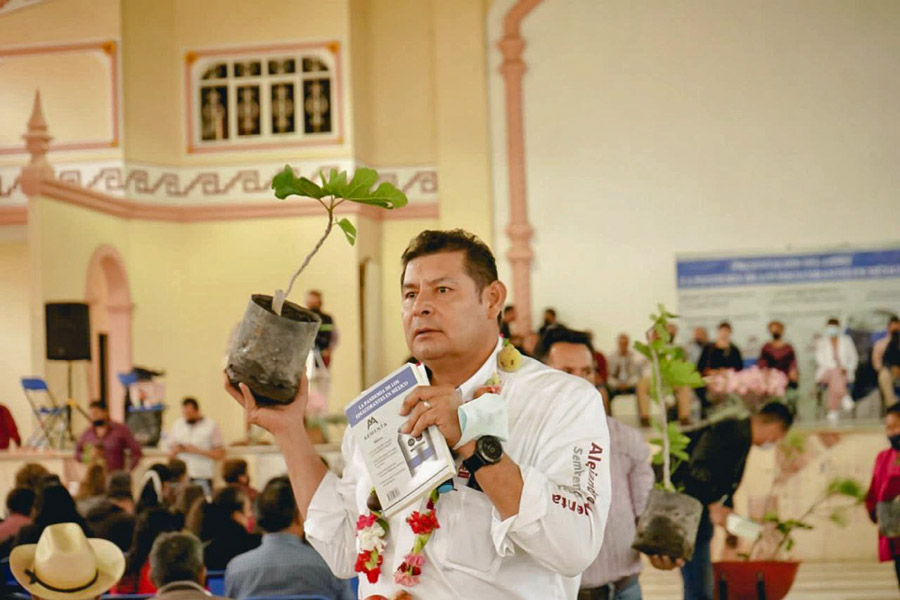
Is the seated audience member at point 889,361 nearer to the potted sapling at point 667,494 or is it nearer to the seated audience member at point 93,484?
the seated audience member at point 93,484

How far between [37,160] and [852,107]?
9690mm

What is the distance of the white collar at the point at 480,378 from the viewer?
8.09 ft

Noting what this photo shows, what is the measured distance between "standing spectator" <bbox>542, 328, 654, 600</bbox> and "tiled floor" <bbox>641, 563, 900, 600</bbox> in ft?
16.6

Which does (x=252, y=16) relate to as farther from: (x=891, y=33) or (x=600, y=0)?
(x=891, y=33)

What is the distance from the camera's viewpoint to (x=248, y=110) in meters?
17.3

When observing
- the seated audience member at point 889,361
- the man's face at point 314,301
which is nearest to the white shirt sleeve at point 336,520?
the man's face at point 314,301

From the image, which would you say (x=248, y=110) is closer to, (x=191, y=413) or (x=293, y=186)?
(x=191, y=413)

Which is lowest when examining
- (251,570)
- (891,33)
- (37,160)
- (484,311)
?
(251,570)

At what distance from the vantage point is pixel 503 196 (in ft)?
56.5

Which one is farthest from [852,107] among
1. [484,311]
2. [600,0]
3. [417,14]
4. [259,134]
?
[484,311]

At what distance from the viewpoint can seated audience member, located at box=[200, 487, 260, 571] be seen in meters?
5.82

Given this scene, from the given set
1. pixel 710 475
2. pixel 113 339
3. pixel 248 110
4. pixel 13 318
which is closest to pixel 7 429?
pixel 113 339

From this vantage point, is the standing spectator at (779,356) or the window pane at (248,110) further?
the window pane at (248,110)

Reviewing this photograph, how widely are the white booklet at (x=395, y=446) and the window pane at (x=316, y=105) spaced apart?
1506 cm
